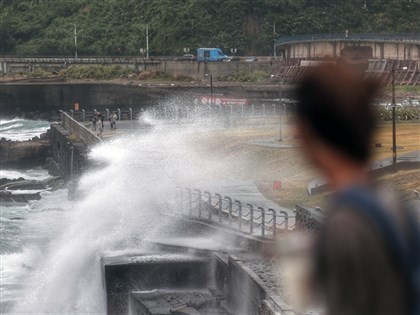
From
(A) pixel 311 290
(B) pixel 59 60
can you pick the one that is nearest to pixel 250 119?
(B) pixel 59 60

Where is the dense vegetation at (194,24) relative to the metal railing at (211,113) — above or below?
above

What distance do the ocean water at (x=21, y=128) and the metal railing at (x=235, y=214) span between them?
3715 cm

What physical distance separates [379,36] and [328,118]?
61275 millimetres

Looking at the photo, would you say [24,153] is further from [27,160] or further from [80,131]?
[80,131]

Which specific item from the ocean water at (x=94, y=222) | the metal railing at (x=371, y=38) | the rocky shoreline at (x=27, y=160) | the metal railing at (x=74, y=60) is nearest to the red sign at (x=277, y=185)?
the ocean water at (x=94, y=222)

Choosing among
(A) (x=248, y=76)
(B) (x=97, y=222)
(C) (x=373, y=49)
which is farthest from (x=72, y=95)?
(B) (x=97, y=222)

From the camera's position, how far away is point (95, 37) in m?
90.8

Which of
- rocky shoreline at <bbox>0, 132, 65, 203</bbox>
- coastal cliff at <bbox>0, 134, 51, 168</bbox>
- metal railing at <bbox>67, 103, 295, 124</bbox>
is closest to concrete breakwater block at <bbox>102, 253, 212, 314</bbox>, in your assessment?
rocky shoreline at <bbox>0, 132, 65, 203</bbox>

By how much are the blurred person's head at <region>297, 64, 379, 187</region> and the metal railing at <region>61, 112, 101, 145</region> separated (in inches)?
1353

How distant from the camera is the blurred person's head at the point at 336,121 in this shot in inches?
166

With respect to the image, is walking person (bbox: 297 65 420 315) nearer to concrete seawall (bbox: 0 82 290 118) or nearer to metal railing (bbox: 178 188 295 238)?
metal railing (bbox: 178 188 295 238)

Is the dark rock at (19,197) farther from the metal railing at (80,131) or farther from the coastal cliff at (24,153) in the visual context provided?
the coastal cliff at (24,153)

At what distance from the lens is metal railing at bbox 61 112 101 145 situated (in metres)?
40.7

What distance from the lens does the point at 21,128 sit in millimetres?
65500
